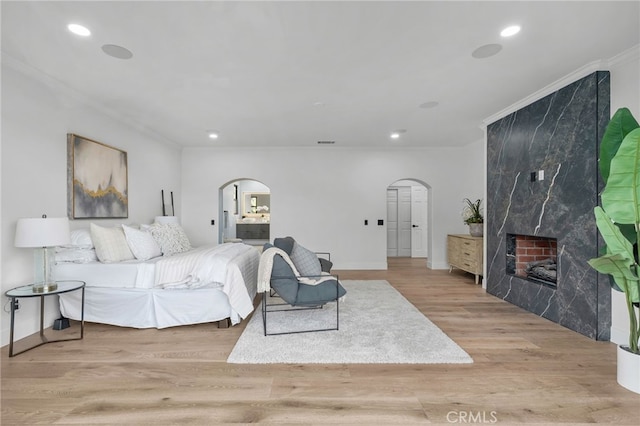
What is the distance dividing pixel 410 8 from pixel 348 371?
274 centimetres

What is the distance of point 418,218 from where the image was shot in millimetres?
8781

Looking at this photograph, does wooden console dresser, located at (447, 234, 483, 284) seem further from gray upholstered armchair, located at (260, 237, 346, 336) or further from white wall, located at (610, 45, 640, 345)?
gray upholstered armchair, located at (260, 237, 346, 336)

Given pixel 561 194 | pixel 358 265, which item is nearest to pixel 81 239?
pixel 358 265

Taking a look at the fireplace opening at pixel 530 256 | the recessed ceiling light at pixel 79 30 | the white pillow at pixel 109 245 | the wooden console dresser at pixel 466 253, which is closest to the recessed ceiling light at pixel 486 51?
the fireplace opening at pixel 530 256

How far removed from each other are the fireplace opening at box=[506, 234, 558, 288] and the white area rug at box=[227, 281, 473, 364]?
1640mm

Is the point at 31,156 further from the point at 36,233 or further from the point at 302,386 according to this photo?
the point at 302,386

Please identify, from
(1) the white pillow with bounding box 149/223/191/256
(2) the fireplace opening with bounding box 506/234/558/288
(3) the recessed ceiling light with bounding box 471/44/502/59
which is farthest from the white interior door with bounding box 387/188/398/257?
(3) the recessed ceiling light with bounding box 471/44/502/59

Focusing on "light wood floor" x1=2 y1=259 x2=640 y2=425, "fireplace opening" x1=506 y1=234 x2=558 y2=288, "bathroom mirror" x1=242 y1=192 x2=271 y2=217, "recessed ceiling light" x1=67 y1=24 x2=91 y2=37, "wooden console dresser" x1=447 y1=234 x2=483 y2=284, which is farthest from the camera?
"bathroom mirror" x1=242 y1=192 x2=271 y2=217

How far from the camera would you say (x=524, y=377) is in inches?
89.7

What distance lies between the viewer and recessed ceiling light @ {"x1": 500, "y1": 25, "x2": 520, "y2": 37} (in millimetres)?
2336

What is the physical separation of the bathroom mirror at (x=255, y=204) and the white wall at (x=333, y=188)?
15.2 ft

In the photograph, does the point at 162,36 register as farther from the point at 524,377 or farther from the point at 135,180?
the point at 524,377

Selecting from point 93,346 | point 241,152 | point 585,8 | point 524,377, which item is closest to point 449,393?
point 524,377

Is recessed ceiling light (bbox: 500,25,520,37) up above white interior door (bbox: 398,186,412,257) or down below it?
above
